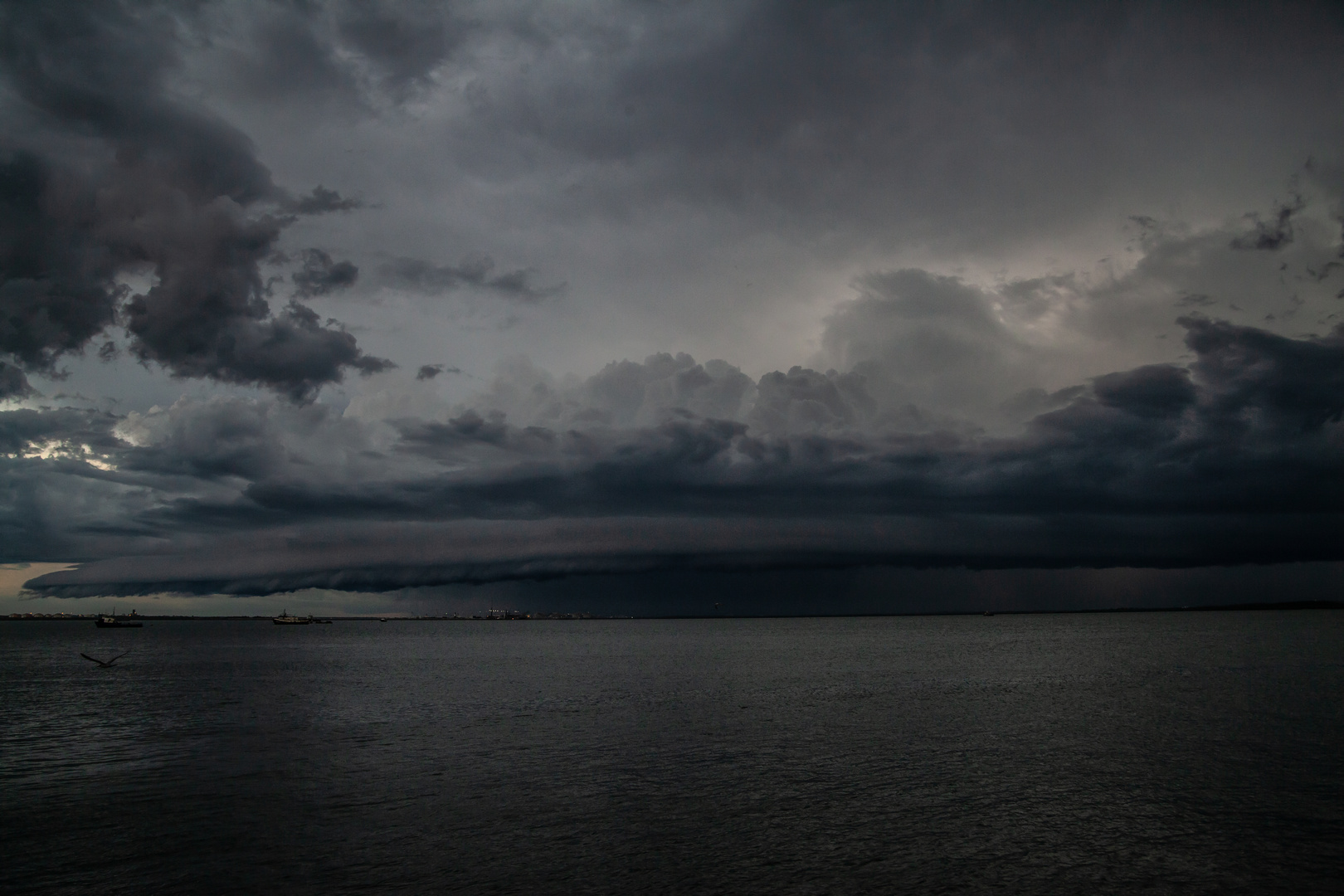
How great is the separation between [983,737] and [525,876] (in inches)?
1613

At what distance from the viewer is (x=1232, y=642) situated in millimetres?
199500

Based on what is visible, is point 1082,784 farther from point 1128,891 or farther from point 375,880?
point 375,880

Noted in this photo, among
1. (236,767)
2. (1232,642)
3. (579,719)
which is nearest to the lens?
(236,767)

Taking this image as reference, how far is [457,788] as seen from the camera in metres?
43.7

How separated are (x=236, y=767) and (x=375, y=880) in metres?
27.2

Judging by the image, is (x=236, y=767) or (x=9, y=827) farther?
(x=236, y=767)

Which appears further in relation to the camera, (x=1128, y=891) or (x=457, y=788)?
(x=457, y=788)

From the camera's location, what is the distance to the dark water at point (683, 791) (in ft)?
99.8

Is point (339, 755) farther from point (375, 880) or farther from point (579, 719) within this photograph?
point (375, 880)

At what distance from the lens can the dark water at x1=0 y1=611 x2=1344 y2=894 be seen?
30.4m

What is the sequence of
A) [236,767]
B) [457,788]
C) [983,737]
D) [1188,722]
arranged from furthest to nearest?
[1188,722] → [983,737] → [236,767] → [457,788]

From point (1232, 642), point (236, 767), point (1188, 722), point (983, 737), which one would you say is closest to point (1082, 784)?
point (983, 737)

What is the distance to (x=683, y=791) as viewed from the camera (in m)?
42.7

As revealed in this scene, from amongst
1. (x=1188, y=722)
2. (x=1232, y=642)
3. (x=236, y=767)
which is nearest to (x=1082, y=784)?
(x=1188, y=722)
